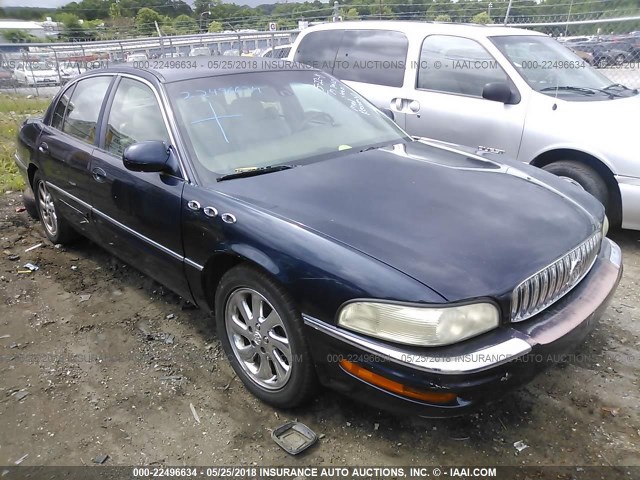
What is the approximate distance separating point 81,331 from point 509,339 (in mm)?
2764

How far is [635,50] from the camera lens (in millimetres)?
7867

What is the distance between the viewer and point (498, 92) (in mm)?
4707

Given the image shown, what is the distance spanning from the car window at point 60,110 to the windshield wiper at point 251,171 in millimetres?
2231

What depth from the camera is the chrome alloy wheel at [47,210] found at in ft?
15.2

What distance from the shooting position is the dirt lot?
7.79 ft

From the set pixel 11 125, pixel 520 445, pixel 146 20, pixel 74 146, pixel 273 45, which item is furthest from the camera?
pixel 146 20

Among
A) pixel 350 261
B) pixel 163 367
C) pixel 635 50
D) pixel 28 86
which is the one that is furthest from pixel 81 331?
pixel 28 86

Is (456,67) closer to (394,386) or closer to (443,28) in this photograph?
(443,28)

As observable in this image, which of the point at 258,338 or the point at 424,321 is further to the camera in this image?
the point at 258,338

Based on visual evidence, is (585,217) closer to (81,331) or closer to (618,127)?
(618,127)

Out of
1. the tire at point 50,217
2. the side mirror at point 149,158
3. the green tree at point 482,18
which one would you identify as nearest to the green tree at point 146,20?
the green tree at point 482,18

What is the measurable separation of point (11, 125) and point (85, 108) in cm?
829

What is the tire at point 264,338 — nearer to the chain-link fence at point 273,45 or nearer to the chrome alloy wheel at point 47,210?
the chrome alloy wheel at point 47,210

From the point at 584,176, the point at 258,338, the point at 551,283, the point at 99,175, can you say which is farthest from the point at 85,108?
the point at 584,176
